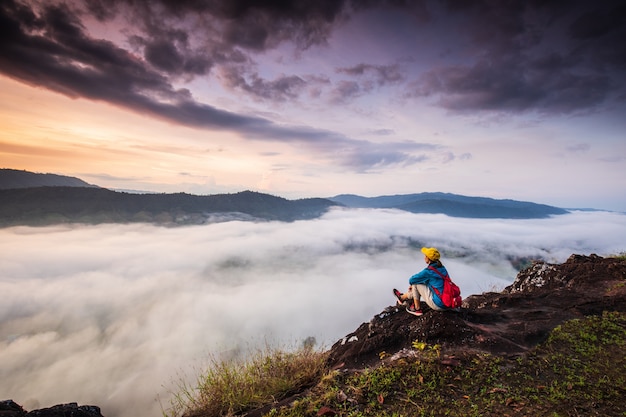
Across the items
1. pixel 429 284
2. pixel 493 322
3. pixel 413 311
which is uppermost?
pixel 429 284

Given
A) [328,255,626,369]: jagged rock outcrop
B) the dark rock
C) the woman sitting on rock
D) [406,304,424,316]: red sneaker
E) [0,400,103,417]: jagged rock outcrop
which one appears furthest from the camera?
[406,304,424,316]: red sneaker

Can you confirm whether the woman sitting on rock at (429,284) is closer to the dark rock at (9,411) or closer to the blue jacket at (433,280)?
the blue jacket at (433,280)

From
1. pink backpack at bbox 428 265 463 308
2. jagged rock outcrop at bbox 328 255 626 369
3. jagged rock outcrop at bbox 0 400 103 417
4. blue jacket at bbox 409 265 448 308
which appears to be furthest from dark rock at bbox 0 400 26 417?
pink backpack at bbox 428 265 463 308

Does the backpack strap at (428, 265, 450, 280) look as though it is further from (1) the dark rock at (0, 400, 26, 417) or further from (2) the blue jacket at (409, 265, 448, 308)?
(1) the dark rock at (0, 400, 26, 417)

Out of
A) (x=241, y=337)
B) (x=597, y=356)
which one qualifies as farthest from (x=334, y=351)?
(x=241, y=337)

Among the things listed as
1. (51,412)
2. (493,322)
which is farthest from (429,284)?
(51,412)

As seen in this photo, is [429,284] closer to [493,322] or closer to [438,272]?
[438,272]

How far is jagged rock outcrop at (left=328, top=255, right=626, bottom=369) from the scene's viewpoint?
6.24 m

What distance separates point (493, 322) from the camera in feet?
24.3

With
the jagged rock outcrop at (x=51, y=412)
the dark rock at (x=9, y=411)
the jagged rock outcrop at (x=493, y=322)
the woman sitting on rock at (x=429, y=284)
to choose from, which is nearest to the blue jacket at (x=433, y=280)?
the woman sitting on rock at (x=429, y=284)

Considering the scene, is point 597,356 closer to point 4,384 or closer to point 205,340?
point 205,340

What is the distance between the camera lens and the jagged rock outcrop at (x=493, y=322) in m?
6.24

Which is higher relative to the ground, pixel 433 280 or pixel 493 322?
pixel 433 280

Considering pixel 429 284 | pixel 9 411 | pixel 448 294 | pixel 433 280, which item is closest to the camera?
pixel 9 411
